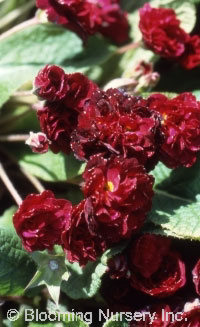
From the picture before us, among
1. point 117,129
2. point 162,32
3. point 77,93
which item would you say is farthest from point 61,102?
point 162,32

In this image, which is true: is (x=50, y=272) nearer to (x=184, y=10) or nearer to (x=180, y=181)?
(x=180, y=181)

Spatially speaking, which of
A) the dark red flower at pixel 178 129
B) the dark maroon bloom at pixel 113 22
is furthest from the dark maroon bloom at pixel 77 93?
the dark maroon bloom at pixel 113 22

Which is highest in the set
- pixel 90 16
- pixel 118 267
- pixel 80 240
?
pixel 90 16

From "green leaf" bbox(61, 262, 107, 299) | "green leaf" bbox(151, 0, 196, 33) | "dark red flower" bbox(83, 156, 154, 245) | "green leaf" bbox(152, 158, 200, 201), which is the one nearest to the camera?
"dark red flower" bbox(83, 156, 154, 245)

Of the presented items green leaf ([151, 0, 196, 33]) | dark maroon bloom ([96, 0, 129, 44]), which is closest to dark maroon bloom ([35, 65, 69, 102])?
dark maroon bloom ([96, 0, 129, 44])

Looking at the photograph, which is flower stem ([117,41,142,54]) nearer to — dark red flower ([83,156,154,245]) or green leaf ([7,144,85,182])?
green leaf ([7,144,85,182])

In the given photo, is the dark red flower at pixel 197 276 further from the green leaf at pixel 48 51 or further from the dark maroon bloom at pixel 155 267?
the green leaf at pixel 48 51
